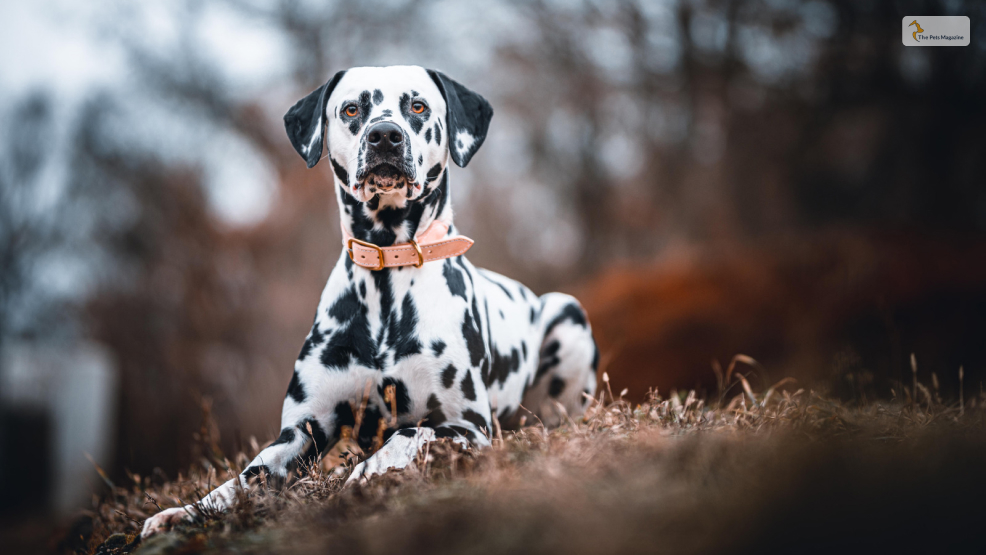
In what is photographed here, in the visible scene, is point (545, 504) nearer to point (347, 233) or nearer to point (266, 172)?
point (347, 233)

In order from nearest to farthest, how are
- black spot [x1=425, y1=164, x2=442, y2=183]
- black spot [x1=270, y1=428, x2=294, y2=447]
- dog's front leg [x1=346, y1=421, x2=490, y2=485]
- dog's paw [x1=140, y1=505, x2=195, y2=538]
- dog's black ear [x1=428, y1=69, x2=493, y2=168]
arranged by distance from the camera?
dog's paw [x1=140, y1=505, x2=195, y2=538]
dog's front leg [x1=346, y1=421, x2=490, y2=485]
black spot [x1=270, y1=428, x2=294, y2=447]
black spot [x1=425, y1=164, x2=442, y2=183]
dog's black ear [x1=428, y1=69, x2=493, y2=168]

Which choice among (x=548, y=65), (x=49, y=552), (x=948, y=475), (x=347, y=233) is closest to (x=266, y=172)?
(x=548, y=65)

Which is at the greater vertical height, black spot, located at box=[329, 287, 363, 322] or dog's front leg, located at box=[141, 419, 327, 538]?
black spot, located at box=[329, 287, 363, 322]

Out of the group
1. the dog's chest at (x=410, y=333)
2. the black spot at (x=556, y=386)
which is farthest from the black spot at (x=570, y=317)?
the dog's chest at (x=410, y=333)

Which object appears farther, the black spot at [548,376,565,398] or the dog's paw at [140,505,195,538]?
the black spot at [548,376,565,398]

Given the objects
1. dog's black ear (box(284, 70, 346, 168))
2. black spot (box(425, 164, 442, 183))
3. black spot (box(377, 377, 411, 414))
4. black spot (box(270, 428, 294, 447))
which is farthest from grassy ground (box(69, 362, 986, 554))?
dog's black ear (box(284, 70, 346, 168))

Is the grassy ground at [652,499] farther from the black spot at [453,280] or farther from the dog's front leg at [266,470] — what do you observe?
the black spot at [453,280]

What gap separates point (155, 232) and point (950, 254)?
12.3 m

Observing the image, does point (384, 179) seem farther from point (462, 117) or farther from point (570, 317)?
point (570, 317)

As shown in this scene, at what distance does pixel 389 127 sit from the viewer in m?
2.81

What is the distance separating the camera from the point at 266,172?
11703 millimetres

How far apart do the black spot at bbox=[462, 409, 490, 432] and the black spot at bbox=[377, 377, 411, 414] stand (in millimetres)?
264

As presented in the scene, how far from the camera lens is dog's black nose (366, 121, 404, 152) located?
110 inches

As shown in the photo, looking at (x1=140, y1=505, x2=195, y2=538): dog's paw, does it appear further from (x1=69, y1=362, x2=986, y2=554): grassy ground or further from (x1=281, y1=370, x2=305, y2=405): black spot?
(x1=281, y1=370, x2=305, y2=405): black spot
